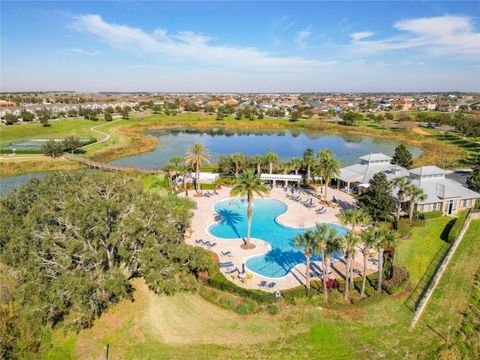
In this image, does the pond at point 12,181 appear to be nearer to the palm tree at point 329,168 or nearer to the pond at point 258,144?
the pond at point 258,144

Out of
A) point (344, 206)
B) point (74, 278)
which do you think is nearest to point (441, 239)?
point (344, 206)

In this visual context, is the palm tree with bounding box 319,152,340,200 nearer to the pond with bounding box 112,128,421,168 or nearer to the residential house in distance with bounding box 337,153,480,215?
the residential house in distance with bounding box 337,153,480,215

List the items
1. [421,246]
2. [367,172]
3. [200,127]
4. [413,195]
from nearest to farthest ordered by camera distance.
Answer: [421,246]
[413,195]
[367,172]
[200,127]

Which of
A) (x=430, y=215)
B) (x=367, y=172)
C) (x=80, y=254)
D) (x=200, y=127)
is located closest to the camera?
(x=80, y=254)

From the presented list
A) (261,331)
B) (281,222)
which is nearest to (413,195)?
(281,222)

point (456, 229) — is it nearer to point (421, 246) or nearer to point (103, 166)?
point (421, 246)
